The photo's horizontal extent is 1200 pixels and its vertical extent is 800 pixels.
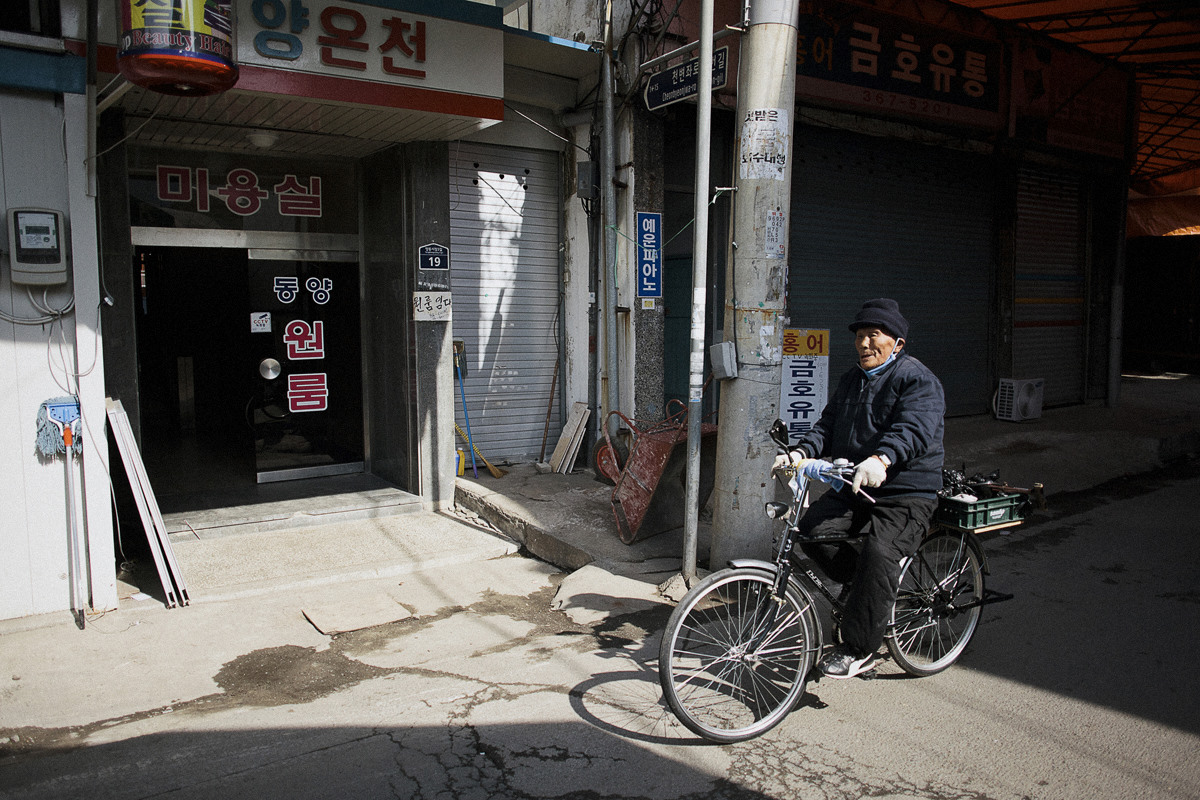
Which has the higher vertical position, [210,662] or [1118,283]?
[1118,283]

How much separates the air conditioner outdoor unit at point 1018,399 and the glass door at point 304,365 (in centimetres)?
926

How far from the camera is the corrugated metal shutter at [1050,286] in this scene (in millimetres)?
12789

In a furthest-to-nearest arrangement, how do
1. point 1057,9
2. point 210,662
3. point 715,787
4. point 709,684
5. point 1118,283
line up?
1. point 1118,283
2. point 1057,9
3. point 210,662
4. point 709,684
5. point 715,787

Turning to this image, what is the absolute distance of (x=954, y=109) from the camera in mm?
11016

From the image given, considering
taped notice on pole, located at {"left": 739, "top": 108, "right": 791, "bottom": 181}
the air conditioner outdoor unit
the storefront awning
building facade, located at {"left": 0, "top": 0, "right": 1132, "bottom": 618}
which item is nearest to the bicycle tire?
building facade, located at {"left": 0, "top": 0, "right": 1132, "bottom": 618}

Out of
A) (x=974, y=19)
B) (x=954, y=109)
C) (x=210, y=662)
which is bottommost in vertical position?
(x=210, y=662)

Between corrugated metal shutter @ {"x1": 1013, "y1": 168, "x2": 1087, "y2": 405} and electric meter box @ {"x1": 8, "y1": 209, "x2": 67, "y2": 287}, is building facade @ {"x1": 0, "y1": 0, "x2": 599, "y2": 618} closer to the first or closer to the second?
electric meter box @ {"x1": 8, "y1": 209, "x2": 67, "y2": 287}

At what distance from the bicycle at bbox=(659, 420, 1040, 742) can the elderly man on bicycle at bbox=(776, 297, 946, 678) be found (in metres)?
0.15

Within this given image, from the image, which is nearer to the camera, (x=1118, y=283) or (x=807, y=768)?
(x=807, y=768)

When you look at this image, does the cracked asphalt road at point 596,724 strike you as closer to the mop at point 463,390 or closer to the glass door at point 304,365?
the mop at point 463,390

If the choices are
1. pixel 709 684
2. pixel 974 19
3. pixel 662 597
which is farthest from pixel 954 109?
pixel 709 684

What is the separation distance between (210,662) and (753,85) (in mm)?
4937

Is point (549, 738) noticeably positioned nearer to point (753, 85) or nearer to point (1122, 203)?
point (753, 85)

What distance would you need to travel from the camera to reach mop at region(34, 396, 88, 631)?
17.0ft
